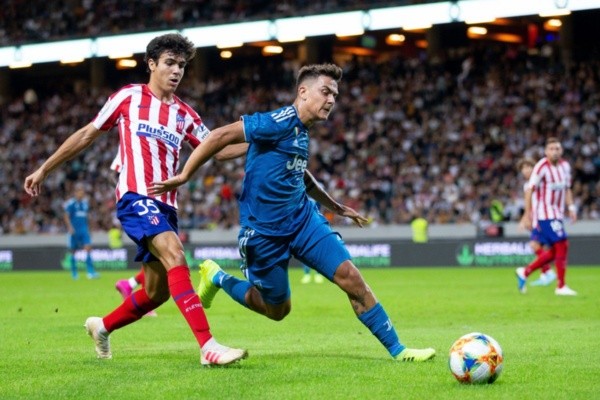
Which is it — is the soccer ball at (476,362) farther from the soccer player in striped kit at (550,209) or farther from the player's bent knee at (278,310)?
the soccer player in striped kit at (550,209)

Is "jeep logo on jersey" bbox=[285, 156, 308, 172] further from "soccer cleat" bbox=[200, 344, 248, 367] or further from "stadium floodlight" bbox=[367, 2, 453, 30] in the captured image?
"stadium floodlight" bbox=[367, 2, 453, 30]

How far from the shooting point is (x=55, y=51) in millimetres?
38719

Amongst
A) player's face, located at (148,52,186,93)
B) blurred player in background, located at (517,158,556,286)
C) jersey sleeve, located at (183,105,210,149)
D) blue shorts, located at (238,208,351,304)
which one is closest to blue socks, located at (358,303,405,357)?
blue shorts, located at (238,208,351,304)

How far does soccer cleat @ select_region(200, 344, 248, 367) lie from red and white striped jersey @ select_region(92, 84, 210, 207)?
1.30 m

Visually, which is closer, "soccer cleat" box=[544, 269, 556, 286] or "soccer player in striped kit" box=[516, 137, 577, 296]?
"soccer player in striped kit" box=[516, 137, 577, 296]

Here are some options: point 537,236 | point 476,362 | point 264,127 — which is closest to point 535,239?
point 537,236

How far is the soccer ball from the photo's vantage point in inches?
265

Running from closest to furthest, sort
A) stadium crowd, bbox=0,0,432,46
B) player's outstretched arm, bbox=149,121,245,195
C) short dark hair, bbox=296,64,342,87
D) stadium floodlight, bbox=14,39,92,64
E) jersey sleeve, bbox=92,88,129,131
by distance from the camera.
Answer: player's outstretched arm, bbox=149,121,245,195 → short dark hair, bbox=296,64,342,87 → jersey sleeve, bbox=92,88,129,131 → stadium crowd, bbox=0,0,432,46 → stadium floodlight, bbox=14,39,92,64

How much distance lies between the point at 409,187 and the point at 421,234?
2.39 meters

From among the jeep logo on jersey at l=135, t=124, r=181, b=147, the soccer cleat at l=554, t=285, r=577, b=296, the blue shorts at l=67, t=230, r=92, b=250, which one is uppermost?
the jeep logo on jersey at l=135, t=124, r=181, b=147

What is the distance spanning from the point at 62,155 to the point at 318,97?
→ 204cm

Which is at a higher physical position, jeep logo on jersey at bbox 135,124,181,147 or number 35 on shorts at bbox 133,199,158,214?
jeep logo on jersey at bbox 135,124,181,147

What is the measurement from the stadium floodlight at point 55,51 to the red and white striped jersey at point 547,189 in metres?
23.8

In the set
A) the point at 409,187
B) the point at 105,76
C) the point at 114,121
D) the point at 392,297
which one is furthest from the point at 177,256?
the point at 105,76
